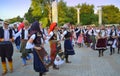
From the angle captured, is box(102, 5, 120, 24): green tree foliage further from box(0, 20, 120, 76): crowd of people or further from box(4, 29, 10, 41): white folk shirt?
box(4, 29, 10, 41): white folk shirt

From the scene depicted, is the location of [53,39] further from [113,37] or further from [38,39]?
[113,37]

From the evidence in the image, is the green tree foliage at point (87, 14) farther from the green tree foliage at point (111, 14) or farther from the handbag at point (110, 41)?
the handbag at point (110, 41)

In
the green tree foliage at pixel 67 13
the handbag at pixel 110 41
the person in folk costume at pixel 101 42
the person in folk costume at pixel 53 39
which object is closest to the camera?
the person in folk costume at pixel 53 39

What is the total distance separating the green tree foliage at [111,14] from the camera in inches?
3821

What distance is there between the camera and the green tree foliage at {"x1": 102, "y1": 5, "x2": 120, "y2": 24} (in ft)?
318

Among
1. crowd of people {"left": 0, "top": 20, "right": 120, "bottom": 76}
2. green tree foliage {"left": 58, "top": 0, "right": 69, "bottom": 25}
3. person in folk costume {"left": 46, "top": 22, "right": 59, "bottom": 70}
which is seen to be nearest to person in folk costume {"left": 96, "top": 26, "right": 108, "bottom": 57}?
crowd of people {"left": 0, "top": 20, "right": 120, "bottom": 76}

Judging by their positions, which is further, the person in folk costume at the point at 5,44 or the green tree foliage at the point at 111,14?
the green tree foliage at the point at 111,14

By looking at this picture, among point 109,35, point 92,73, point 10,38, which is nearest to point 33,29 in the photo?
point 10,38

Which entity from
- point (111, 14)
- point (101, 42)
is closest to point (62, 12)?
point (111, 14)

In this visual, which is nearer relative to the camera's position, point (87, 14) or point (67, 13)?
point (67, 13)

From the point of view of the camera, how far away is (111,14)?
3922 inches

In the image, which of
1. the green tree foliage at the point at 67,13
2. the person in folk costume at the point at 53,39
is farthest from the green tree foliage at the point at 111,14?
the person in folk costume at the point at 53,39

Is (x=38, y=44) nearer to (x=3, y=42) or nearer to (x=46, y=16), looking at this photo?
(x=3, y=42)

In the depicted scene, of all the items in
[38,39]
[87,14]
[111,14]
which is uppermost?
[38,39]
